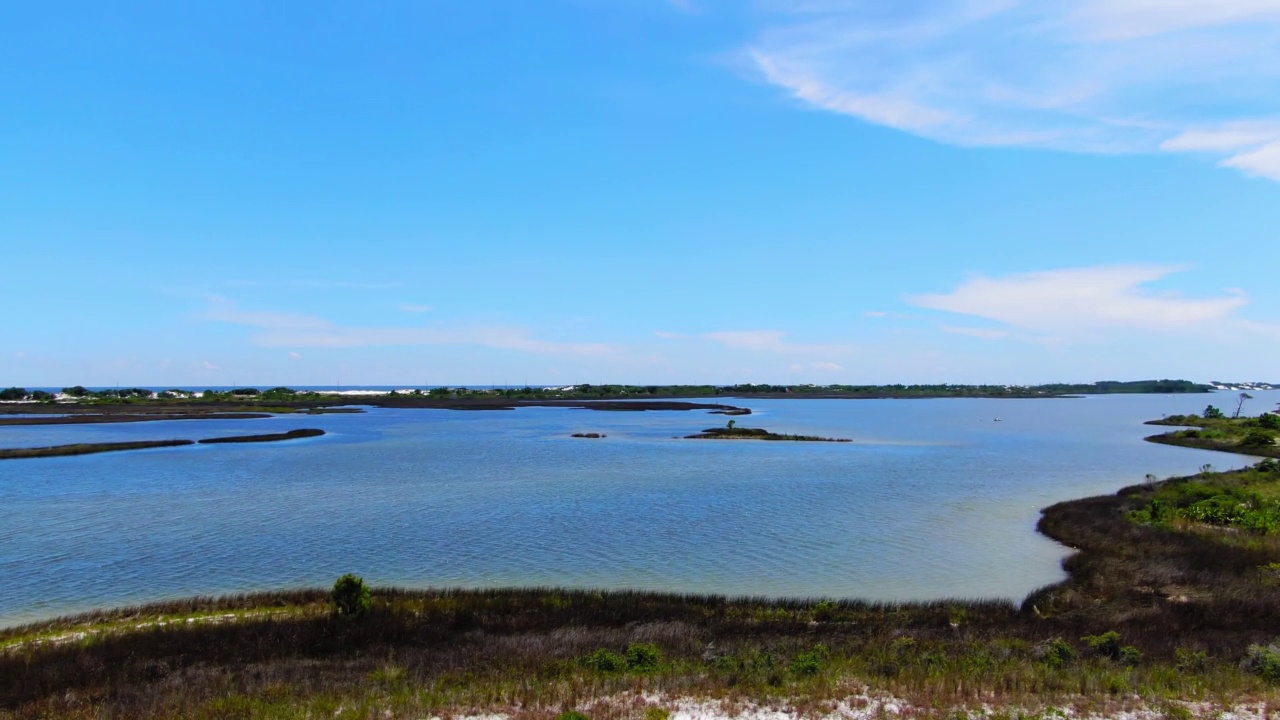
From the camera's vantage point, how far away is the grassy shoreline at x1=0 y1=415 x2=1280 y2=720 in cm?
1335

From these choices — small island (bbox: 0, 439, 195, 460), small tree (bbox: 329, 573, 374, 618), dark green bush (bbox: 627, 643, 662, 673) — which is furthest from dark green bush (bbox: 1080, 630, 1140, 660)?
small island (bbox: 0, 439, 195, 460)

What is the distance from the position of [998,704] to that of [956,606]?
31.1 feet

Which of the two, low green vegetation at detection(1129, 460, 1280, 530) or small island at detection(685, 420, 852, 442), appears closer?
low green vegetation at detection(1129, 460, 1280, 530)

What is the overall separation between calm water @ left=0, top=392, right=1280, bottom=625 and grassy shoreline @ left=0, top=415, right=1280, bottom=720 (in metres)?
2.90

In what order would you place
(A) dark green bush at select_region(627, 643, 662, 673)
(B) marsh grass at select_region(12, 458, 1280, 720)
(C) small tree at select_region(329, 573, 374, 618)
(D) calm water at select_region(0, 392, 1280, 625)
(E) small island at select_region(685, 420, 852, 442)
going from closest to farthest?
(B) marsh grass at select_region(12, 458, 1280, 720), (A) dark green bush at select_region(627, 643, 662, 673), (C) small tree at select_region(329, 573, 374, 618), (D) calm water at select_region(0, 392, 1280, 625), (E) small island at select_region(685, 420, 852, 442)

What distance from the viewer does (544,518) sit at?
120 ft

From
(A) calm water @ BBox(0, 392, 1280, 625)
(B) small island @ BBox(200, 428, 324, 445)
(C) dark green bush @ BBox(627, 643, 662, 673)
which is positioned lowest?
→ (A) calm water @ BBox(0, 392, 1280, 625)

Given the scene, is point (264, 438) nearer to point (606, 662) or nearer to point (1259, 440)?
point (606, 662)

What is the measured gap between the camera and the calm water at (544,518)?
25672mm

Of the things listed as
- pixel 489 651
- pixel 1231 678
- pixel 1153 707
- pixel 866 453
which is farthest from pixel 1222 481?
pixel 489 651

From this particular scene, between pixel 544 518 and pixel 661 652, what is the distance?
20289 mm

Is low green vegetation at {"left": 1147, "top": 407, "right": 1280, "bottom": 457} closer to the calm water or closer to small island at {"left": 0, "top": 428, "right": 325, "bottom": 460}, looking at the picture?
the calm water

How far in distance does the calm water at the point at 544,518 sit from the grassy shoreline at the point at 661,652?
2.90 meters

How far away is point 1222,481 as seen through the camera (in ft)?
143
